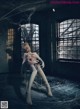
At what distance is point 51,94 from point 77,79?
0.33 meters

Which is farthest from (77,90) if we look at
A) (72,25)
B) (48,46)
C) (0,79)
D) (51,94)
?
(0,79)

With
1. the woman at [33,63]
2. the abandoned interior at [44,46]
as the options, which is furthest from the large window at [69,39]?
the woman at [33,63]

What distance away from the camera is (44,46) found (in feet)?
6.05

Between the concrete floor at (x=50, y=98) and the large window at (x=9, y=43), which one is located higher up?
the large window at (x=9, y=43)

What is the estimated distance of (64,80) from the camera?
6.09ft

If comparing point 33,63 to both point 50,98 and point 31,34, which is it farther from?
point 50,98

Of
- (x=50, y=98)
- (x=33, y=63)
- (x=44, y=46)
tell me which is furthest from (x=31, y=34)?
(x=50, y=98)

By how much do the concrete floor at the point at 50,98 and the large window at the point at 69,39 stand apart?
0.27 meters

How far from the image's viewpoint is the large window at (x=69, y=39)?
1.82 metres

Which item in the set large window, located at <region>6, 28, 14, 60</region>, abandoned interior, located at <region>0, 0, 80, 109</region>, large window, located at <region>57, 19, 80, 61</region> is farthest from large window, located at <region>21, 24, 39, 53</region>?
large window, located at <region>57, 19, 80, 61</region>

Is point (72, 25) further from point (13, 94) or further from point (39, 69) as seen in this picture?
point (13, 94)

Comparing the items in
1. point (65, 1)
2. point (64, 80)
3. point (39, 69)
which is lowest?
point (64, 80)

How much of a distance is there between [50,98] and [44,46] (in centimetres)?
57

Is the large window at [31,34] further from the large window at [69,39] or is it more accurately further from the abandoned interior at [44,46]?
the large window at [69,39]
